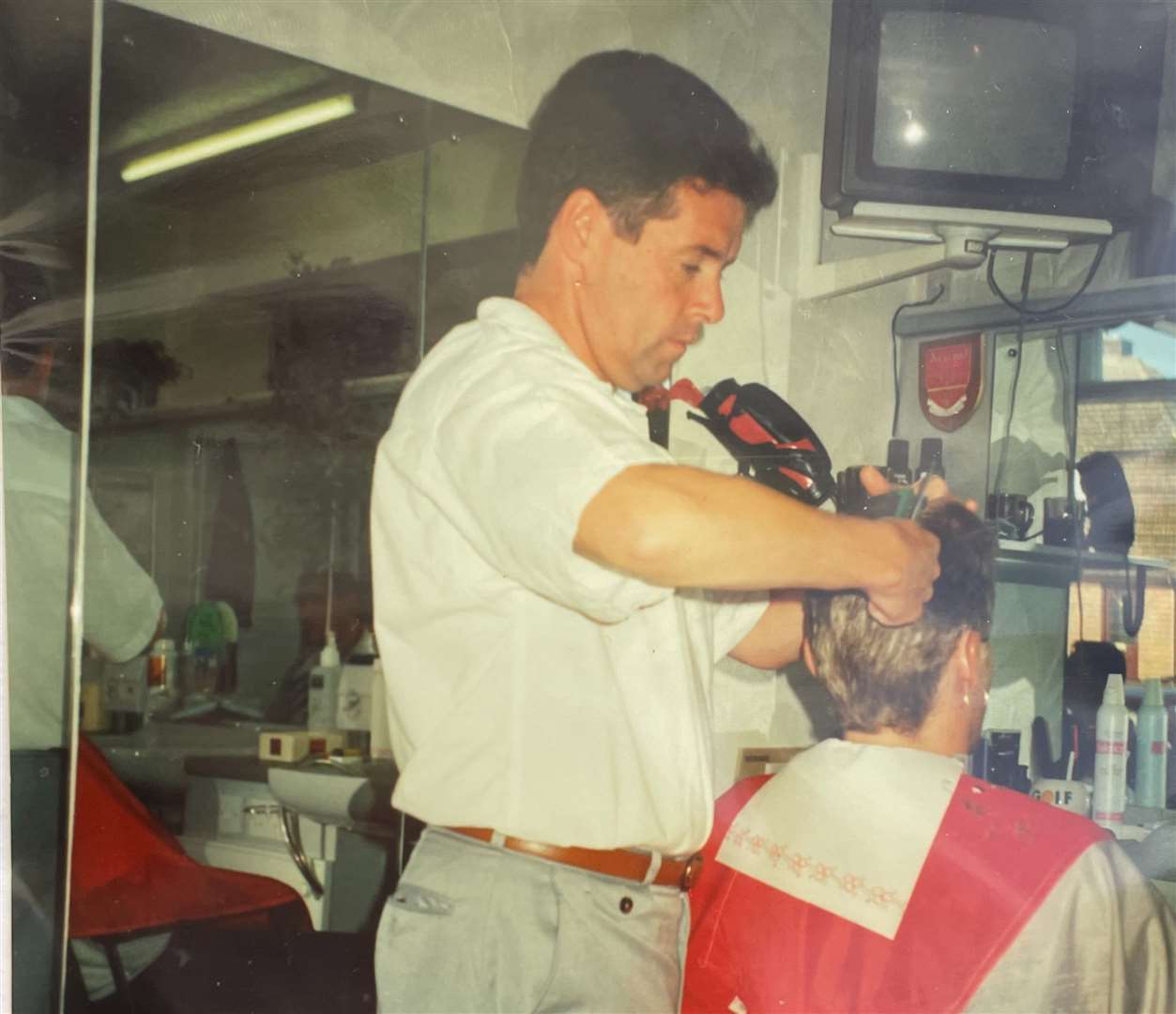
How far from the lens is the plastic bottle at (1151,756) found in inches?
48.1

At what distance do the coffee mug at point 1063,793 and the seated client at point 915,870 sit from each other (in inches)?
0.4

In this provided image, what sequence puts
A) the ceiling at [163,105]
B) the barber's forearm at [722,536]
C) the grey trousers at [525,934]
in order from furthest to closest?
the ceiling at [163,105]
the grey trousers at [525,934]
the barber's forearm at [722,536]

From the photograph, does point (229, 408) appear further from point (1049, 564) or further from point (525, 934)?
point (1049, 564)

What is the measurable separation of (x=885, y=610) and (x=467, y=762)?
49 cm

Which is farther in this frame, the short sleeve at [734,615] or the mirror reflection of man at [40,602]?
the mirror reflection of man at [40,602]

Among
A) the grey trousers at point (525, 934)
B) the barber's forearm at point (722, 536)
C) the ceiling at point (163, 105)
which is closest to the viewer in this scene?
the barber's forearm at point (722, 536)

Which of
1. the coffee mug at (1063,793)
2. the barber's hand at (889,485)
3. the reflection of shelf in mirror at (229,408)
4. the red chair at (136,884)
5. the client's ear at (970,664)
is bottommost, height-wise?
the red chair at (136,884)

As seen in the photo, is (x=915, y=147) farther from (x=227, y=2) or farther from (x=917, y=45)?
(x=227, y=2)

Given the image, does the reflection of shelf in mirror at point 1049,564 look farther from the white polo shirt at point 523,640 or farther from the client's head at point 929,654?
the white polo shirt at point 523,640

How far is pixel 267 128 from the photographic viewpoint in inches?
50.9

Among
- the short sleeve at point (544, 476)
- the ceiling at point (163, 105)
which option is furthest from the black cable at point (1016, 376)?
the ceiling at point (163, 105)

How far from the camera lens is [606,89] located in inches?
48.9

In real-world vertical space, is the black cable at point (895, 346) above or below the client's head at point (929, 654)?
above

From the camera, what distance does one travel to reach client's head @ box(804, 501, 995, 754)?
1.22 m
